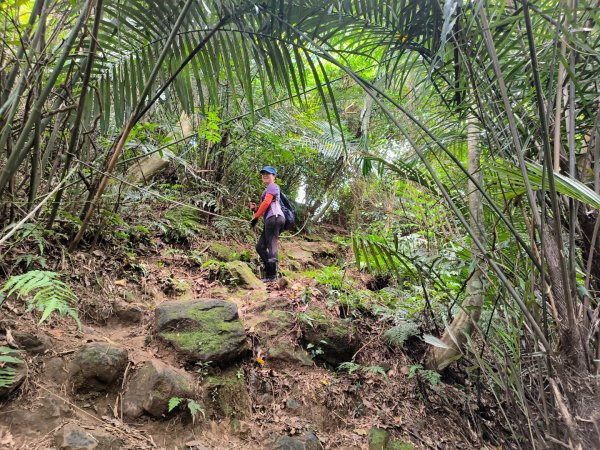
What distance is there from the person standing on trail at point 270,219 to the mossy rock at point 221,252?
544 mm

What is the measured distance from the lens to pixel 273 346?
120 inches

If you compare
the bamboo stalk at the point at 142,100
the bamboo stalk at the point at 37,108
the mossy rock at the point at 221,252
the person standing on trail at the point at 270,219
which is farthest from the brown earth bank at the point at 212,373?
the bamboo stalk at the point at 37,108

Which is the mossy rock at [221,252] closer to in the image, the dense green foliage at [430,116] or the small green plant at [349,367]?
the dense green foliage at [430,116]

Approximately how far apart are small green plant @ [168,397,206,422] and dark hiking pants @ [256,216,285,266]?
2488 mm

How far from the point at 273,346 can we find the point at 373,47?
7.68 feet

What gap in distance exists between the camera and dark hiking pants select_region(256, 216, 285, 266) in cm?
454

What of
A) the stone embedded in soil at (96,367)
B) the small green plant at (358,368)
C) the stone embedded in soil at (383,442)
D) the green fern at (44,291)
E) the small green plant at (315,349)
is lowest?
the stone embedded in soil at (383,442)

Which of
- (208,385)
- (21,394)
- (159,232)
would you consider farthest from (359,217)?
(21,394)

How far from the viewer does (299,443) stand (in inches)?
90.8

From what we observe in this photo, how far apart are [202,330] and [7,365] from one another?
3.86ft

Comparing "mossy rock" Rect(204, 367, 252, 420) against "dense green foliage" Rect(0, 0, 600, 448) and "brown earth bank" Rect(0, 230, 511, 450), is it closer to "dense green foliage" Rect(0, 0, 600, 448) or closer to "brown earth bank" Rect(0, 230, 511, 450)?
"brown earth bank" Rect(0, 230, 511, 450)

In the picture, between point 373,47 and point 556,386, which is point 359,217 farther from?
point 556,386

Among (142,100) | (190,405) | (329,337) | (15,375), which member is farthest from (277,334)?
(142,100)

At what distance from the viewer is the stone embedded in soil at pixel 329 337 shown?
3.23 meters
